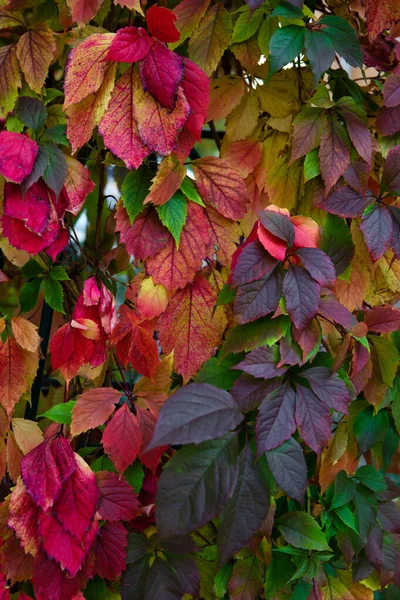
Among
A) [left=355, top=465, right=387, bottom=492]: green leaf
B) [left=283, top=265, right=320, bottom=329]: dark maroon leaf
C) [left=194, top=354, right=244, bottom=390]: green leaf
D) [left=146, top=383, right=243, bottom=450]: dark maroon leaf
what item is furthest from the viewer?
[left=355, top=465, right=387, bottom=492]: green leaf

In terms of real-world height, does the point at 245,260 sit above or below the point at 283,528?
above

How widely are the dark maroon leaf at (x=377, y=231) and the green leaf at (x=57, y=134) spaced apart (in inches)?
15.0

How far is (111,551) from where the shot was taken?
79 centimetres

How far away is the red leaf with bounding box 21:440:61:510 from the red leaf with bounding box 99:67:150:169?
353 millimetres

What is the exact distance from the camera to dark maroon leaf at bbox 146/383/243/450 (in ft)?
1.78

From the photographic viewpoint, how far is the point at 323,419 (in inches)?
27.0

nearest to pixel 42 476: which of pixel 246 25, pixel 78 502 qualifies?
pixel 78 502

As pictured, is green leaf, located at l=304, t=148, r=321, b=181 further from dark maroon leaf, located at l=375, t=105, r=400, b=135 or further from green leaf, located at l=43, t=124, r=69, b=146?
green leaf, located at l=43, t=124, r=69, b=146

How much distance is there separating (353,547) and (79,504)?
0.36 m

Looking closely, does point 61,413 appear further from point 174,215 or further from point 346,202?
point 346,202

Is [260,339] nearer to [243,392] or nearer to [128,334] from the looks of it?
[243,392]

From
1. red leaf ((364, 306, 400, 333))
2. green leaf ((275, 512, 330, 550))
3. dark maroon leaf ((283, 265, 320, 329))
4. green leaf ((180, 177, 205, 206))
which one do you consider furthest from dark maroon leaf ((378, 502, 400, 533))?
green leaf ((180, 177, 205, 206))

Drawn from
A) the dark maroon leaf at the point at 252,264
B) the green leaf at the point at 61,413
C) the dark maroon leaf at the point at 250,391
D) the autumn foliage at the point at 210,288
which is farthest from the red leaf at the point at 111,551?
the dark maroon leaf at the point at 252,264

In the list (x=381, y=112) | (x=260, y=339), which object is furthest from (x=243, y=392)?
(x=381, y=112)
